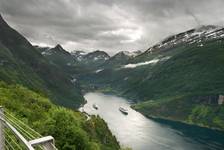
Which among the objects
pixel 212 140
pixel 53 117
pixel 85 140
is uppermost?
pixel 53 117

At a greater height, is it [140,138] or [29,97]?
[29,97]

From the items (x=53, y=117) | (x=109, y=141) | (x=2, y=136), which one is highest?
(x=2, y=136)

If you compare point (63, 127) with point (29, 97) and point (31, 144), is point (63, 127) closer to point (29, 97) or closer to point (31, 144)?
point (31, 144)

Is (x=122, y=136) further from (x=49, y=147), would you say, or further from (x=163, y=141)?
(x=49, y=147)

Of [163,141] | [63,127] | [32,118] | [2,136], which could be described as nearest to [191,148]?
[163,141]

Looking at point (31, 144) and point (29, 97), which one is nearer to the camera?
point (31, 144)

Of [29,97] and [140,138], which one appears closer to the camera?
[29,97]

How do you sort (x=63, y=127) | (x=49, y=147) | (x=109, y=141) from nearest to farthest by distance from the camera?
(x=49, y=147)
(x=63, y=127)
(x=109, y=141)

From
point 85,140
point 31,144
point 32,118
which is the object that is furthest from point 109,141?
point 31,144

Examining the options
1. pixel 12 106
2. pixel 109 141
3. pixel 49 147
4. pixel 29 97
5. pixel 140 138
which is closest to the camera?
pixel 49 147
